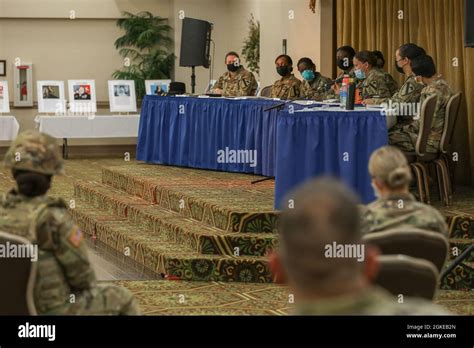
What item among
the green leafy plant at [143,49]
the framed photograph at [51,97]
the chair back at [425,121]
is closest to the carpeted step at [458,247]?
the chair back at [425,121]

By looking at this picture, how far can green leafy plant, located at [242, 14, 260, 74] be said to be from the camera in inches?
650

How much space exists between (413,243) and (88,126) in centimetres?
1304

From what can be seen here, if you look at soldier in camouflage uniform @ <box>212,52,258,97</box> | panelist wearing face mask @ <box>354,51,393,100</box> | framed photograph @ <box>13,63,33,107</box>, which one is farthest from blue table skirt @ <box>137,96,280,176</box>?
framed photograph @ <box>13,63,33,107</box>

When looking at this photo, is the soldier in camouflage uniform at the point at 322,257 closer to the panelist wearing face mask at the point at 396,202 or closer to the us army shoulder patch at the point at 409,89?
the panelist wearing face mask at the point at 396,202

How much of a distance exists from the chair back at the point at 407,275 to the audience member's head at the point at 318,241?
67.6 inches

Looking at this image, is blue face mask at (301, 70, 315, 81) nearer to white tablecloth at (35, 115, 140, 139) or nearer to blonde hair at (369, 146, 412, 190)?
white tablecloth at (35, 115, 140, 139)

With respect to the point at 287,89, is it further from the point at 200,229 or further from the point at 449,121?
the point at 200,229

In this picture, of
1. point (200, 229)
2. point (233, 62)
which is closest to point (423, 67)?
point (200, 229)

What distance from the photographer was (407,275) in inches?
143

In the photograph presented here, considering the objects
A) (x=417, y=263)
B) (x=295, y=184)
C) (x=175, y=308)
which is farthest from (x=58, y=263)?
(x=295, y=184)

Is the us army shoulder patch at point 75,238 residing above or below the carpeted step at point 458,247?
above

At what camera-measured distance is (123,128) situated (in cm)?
1700

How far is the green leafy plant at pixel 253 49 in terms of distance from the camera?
16500 millimetres

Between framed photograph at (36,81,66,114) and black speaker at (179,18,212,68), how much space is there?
13.1 feet
